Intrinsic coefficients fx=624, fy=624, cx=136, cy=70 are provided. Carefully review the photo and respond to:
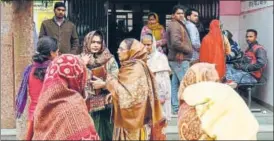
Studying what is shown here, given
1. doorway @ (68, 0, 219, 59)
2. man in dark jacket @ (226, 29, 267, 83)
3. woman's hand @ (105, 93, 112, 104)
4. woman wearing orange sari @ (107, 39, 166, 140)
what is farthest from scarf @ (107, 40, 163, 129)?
man in dark jacket @ (226, 29, 267, 83)

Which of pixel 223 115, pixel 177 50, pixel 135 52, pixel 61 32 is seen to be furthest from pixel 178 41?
pixel 223 115

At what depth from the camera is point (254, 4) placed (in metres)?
10.9

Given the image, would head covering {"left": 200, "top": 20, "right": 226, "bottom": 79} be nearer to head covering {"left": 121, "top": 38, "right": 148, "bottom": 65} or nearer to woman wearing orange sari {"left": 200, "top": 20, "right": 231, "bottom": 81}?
woman wearing orange sari {"left": 200, "top": 20, "right": 231, "bottom": 81}

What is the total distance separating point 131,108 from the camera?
5.70 m

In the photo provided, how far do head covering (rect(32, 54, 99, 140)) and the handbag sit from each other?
219 centimetres

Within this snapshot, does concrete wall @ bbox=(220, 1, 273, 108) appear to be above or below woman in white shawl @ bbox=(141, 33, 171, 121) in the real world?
above

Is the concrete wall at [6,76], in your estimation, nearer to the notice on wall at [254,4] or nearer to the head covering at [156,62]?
the head covering at [156,62]

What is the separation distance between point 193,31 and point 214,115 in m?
5.24

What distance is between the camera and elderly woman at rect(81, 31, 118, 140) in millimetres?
6328

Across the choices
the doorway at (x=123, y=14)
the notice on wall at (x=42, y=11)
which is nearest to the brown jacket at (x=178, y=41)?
the doorway at (x=123, y=14)

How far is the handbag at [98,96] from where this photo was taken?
20.7 ft

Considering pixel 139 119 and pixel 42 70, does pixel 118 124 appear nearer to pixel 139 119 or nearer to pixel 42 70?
pixel 139 119

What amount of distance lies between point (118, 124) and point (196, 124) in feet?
5.89

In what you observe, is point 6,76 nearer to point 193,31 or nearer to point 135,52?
point 193,31
